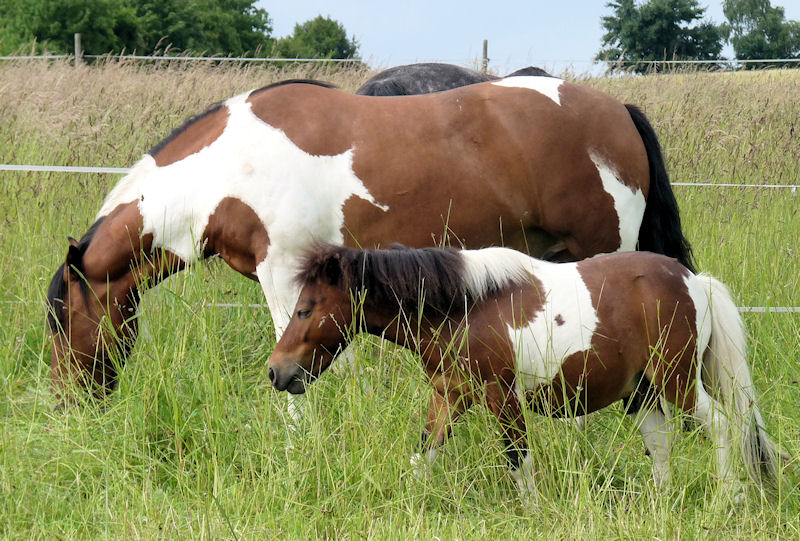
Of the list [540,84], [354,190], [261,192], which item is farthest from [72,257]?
[540,84]

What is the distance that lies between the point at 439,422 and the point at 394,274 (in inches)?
21.6

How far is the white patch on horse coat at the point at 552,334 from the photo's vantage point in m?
2.98

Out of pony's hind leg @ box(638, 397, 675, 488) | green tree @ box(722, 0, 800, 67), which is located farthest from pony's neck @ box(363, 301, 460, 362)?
green tree @ box(722, 0, 800, 67)

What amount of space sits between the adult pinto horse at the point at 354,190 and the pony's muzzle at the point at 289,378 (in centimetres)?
83

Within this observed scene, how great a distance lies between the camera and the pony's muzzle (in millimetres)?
3008

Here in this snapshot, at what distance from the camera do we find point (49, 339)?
4305 millimetres

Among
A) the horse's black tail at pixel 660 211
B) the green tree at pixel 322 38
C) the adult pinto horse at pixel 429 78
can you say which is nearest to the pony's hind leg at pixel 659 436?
the horse's black tail at pixel 660 211

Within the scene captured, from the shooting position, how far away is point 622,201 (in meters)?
4.24

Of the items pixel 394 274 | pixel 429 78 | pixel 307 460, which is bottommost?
pixel 307 460

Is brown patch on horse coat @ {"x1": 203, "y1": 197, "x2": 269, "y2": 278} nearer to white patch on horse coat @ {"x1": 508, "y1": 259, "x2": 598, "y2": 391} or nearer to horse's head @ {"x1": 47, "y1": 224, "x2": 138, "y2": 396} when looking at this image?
horse's head @ {"x1": 47, "y1": 224, "x2": 138, "y2": 396}

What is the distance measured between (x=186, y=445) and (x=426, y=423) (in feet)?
2.97

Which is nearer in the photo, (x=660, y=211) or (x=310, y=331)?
(x=310, y=331)

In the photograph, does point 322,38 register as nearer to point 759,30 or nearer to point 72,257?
point 759,30

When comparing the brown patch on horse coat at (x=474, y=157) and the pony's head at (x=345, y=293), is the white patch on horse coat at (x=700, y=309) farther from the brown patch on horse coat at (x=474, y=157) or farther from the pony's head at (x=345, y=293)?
the brown patch on horse coat at (x=474, y=157)
